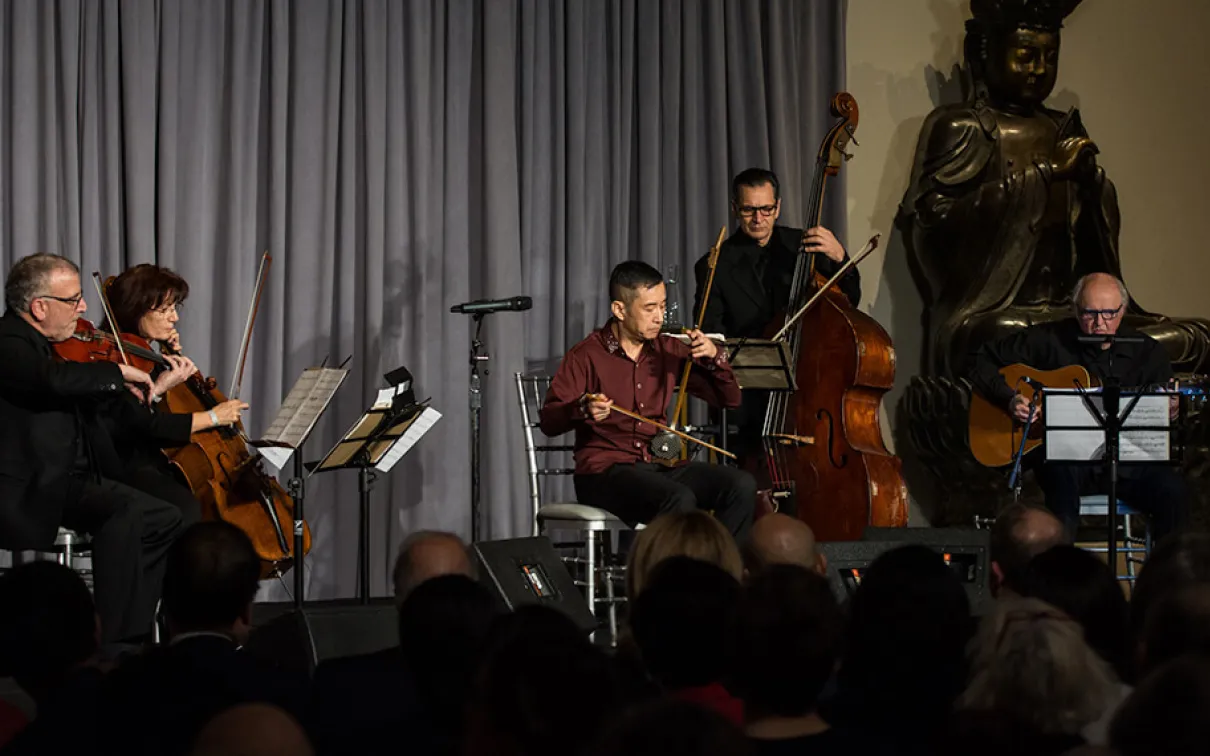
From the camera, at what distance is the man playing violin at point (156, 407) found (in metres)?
4.27

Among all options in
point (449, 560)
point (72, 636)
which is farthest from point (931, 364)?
point (72, 636)

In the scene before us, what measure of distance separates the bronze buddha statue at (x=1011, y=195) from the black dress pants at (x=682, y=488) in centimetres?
203

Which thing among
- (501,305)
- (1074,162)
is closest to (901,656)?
(501,305)

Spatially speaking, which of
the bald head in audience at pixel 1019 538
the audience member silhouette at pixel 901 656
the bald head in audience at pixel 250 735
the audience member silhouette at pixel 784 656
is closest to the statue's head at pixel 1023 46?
the bald head in audience at pixel 1019 538

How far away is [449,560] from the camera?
268 cm

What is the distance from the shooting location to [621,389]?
4930mm

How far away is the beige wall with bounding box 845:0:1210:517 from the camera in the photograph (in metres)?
6.95

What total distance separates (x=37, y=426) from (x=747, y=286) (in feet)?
8.42

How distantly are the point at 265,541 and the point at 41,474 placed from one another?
71 cm

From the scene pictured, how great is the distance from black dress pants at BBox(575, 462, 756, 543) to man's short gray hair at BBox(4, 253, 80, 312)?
1761mm

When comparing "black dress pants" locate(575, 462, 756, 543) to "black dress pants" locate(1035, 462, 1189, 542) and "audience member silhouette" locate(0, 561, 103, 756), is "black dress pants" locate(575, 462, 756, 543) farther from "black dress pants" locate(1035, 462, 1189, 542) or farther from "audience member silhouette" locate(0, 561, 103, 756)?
"audience member silhouette" locate(0, 561, 103, 756)

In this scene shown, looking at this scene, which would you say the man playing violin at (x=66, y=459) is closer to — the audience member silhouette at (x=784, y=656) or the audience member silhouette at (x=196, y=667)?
the audience member silhouette at (x=196, y=667)

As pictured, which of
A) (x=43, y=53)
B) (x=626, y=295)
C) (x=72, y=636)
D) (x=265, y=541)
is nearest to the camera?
(x=72, y=636)

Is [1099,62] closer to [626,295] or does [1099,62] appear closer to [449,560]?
[626,295]
